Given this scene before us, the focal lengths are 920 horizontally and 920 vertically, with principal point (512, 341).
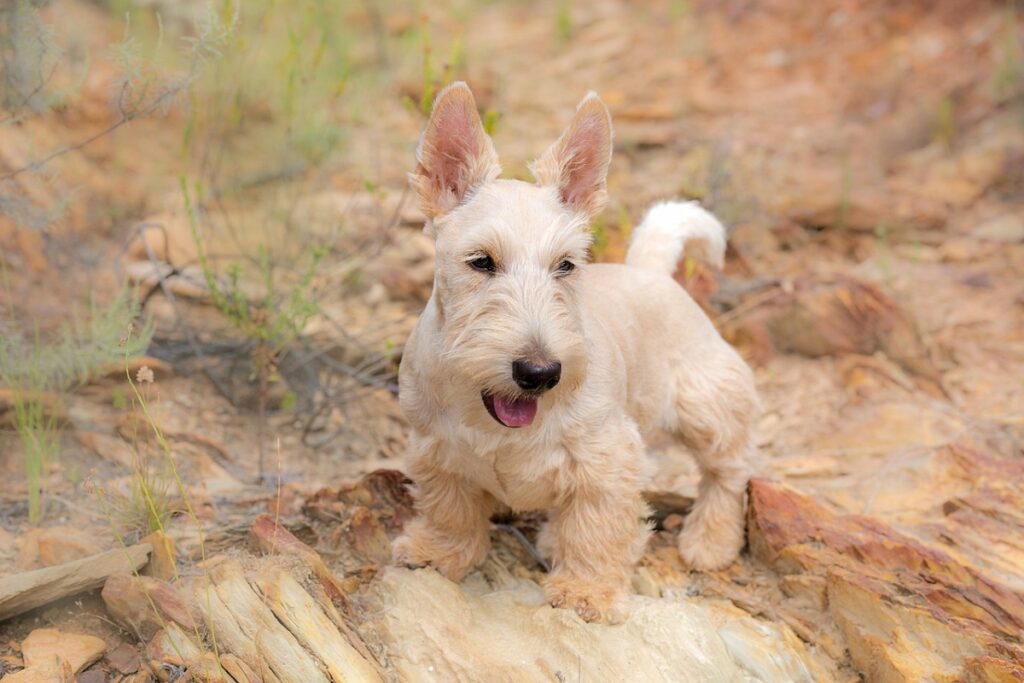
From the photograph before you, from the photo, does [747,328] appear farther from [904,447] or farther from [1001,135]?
[1001,135]

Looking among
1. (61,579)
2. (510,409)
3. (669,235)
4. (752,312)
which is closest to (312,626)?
(61,579)

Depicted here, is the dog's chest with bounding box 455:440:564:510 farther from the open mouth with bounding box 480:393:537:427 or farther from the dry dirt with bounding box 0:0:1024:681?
the dry dirt with bounding box 0:0:1024:681

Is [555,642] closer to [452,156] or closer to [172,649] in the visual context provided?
[172,649]

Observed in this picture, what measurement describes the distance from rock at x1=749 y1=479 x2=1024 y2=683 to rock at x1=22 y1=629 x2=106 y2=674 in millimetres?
3036

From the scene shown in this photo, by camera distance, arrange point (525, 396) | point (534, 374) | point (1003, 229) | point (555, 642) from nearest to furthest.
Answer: point (534, 374)
point (525, 396)
point (555, 642)
point (1003, 229)

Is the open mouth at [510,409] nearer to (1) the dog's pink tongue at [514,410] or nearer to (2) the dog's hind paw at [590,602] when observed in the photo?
(1) the dog's pink tongue at [514,410]

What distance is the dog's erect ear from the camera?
3.92 meters

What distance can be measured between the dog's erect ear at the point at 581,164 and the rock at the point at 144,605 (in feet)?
7.41

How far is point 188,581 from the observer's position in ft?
12.5

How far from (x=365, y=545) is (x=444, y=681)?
0.98m

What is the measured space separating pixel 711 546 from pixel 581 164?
2022mm

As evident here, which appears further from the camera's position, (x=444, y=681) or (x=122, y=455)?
(x=122, y=455)

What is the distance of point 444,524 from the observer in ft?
→ 13.9

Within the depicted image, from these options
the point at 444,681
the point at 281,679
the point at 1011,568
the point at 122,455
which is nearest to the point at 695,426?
the point at 1011,568
